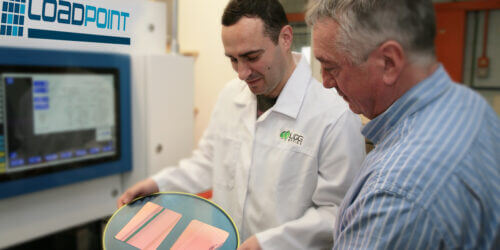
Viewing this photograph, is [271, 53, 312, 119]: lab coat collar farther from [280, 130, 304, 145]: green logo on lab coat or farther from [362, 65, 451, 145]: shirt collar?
[362, 65, 451, 145]: shirt collar

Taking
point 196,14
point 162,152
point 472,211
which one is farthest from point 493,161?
point 162,152

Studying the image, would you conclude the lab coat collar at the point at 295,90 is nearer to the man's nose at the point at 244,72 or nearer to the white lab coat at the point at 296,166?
the white lab coat at the point at 296,166

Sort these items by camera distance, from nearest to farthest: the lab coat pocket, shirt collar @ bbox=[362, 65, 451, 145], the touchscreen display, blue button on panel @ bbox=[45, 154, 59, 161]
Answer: shirt collar @ bbox=[362, 65, 451, 145] < the lab coat pocket < the touchscreen display < blue button on panel @ bbox=[45, 154, 59, 161]

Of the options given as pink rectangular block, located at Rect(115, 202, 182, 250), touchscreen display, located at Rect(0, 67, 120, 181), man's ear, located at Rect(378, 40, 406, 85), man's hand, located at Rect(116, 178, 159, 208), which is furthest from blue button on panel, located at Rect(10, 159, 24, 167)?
man's ear, located at Rect(378, 40, 406, 85)

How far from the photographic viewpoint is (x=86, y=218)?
1.54 m

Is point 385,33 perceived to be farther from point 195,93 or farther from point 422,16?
point 195,93

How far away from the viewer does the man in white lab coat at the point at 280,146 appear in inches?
30.7

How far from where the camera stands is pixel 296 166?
0.85 metres

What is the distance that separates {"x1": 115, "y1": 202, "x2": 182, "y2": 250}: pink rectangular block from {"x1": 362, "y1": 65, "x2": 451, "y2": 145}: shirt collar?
398mm

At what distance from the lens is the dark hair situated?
0.75 metres

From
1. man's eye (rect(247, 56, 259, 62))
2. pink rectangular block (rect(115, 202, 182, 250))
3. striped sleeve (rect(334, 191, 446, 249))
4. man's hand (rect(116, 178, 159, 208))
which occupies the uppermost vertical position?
man's eye (rect(247, 56, 259, 62))

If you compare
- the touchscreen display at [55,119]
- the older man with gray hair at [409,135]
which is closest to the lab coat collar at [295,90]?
the older man with gray hair at [409,135]

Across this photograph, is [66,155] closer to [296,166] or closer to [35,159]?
[35,159]

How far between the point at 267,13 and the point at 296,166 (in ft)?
1.20
